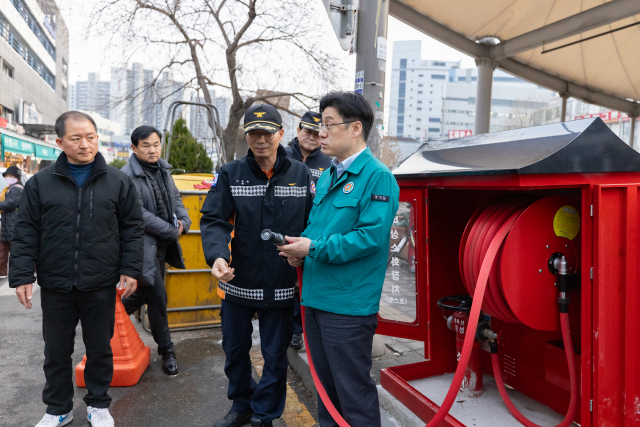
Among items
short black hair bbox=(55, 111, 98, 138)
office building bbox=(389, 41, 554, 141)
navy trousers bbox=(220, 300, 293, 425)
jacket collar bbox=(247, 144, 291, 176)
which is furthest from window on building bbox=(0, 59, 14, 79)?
office building bbox=(389, 41, 554, 141)

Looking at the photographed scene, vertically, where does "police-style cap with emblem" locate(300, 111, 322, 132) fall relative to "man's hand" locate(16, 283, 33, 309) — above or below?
above

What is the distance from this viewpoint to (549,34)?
7.07 metres

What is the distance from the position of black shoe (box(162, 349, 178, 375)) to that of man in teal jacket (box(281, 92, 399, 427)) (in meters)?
2.14

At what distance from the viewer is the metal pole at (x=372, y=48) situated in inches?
154

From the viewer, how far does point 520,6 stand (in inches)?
276

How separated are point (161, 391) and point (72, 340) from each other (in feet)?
3.09

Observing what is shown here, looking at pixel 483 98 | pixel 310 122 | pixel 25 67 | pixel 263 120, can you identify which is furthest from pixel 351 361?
pixel 25 67

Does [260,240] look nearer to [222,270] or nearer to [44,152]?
[222,270]

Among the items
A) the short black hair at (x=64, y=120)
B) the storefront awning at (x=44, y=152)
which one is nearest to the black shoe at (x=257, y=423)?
the short black hair at (x=64, y=120)

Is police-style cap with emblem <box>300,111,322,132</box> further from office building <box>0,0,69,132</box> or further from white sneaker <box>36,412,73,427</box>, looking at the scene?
office building <box>0,0,69,132</box>

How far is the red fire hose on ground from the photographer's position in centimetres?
223

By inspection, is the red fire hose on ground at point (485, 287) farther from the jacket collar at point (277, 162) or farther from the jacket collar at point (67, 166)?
the jacket collar at point (67, 166)

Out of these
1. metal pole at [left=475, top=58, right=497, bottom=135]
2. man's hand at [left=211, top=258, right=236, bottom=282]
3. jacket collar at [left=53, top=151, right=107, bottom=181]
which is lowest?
man's hand at [left=211, top=258, right=236, bottom=282]

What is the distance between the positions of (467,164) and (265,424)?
1926 mm
